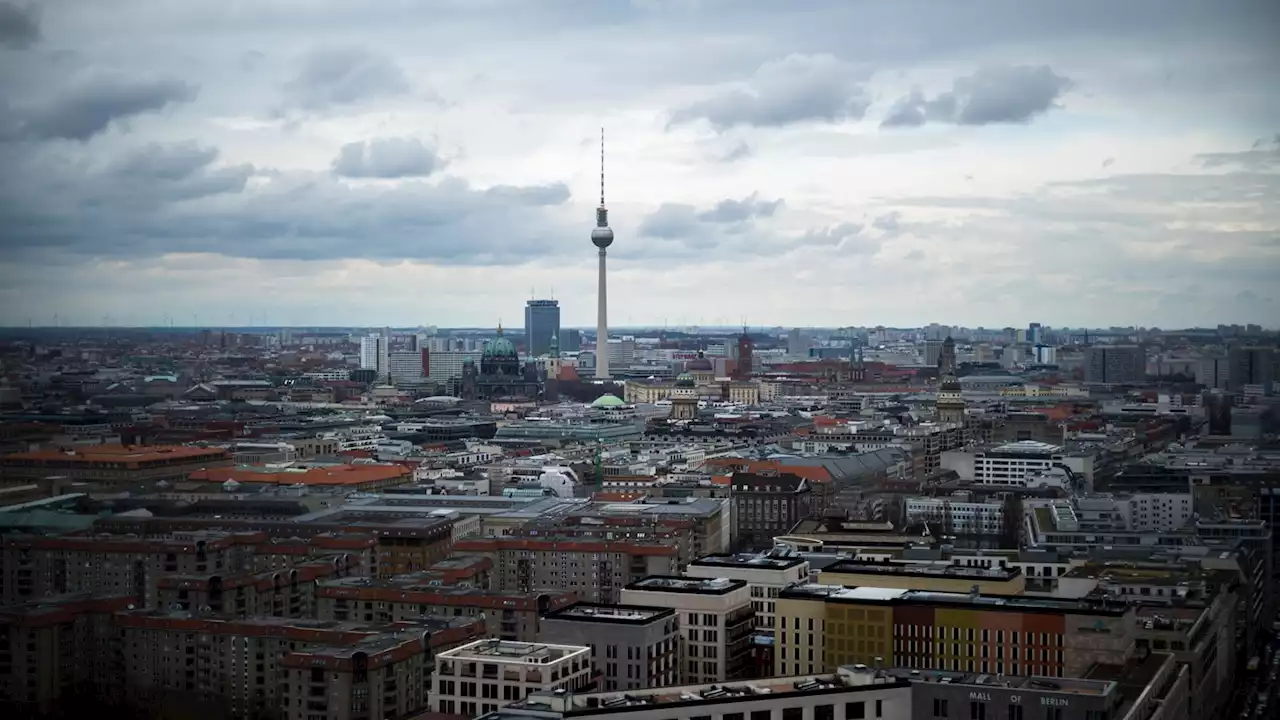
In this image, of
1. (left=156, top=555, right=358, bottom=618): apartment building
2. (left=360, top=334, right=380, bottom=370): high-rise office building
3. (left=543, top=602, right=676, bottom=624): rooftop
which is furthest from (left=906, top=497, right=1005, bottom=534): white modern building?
(left=360, top=334, right=380, bottom=370): high-rise office building

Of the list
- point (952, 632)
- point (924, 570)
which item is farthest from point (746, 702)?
point (924, 570)

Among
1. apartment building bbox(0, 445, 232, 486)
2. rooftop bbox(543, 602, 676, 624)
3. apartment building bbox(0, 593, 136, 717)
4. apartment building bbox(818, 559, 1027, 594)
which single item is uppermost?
apartment building bbox(0, 445, 232, 486)

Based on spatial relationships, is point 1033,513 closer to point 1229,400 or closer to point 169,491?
point 1229,400

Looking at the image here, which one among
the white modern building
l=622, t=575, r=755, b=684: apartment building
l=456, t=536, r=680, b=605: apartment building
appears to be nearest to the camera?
l=622, t=575, r=755, b=684: apartment building

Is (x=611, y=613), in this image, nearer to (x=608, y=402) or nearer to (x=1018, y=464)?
(x=1018, y=464)

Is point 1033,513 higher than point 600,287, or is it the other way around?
point 600,287

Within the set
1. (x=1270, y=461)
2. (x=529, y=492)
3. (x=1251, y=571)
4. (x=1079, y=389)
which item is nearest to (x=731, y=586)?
(x=1251, y=571)

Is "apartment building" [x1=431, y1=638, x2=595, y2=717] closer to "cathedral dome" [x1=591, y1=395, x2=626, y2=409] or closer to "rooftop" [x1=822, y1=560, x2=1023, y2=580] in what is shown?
"rooftop" [x1=822, y1=560, x2=1023, y2=580]
